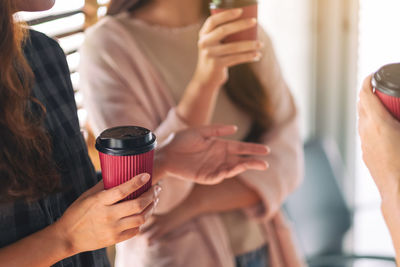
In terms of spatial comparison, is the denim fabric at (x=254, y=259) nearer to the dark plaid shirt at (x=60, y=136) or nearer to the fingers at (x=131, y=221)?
the dark plaid shirt at (x=60, y=136)

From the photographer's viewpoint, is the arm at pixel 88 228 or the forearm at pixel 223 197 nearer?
the arm at pixel 88 228

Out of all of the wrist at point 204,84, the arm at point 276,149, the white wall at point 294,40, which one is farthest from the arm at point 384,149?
the white wall at point 294,40

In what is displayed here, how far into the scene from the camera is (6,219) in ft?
1.70

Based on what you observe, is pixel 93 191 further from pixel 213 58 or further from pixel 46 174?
pixel 213 58

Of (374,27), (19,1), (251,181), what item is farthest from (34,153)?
(374,27)

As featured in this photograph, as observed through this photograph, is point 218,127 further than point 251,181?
No

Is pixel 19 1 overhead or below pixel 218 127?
overhead

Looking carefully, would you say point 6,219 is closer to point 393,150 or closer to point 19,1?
point 19,1

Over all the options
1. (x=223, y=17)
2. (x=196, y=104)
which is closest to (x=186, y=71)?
(x=196, y=104)

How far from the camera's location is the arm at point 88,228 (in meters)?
0.48

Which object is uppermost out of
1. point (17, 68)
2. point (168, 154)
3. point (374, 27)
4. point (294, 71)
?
point (17, 68)

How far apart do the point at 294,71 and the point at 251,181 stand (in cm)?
120

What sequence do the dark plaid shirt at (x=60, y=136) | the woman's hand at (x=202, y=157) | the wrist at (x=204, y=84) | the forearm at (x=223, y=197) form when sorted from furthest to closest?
the forearm at (x=223, y=197) → the wrist at (x=204, y=84) → the woman's hand at (x=202, y=157) → the dark plaid shirt at (x=60, y=136)

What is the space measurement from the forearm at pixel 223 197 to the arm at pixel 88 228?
39 cm
